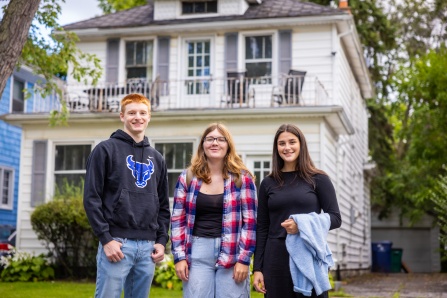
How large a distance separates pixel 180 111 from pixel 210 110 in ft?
2.13

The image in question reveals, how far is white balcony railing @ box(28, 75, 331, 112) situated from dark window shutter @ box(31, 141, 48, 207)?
0.96 m

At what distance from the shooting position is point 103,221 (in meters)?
4.27

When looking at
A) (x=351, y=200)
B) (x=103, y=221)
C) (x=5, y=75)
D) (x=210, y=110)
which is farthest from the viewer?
(x=351, y=200)

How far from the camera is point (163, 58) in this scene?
15.9 meters

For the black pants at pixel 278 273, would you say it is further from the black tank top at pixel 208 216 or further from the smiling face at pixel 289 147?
the smiling face at pixel 289 147

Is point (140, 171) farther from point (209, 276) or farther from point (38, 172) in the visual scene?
point (38, 172)

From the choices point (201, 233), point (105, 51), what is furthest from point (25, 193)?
point (201, 233)

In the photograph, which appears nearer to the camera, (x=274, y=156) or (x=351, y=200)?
(x=274, y=156)

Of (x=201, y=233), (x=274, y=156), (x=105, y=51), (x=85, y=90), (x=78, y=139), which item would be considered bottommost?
(x=201, y=233)

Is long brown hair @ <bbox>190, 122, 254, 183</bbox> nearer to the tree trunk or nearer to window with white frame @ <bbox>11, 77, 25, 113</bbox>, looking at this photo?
the tree trunk

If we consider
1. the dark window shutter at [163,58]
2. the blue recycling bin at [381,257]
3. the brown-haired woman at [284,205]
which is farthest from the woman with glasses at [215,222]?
the blue recycling bin at [381,257]

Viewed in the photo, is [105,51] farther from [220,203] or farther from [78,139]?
[220,203]

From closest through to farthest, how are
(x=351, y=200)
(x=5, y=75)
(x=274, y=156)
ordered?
(x=274, y=156) → (x=5, y=75) → (x=351, y=200)

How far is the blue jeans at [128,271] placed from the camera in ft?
14.0
